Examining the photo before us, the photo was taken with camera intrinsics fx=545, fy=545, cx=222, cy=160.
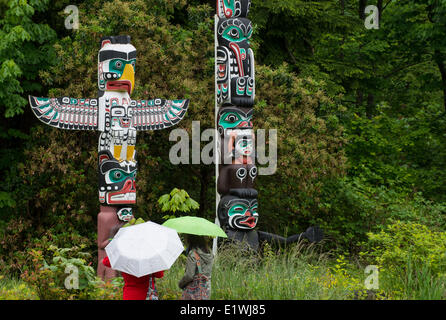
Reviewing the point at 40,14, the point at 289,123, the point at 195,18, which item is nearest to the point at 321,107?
the point at 289,123

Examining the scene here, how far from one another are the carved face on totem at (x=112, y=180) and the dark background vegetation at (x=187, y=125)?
2.40 m

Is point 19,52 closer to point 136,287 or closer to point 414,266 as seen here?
point 136,287

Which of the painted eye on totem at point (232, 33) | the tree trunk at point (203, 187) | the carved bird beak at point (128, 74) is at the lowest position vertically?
the tree trunk at point (203, 187)

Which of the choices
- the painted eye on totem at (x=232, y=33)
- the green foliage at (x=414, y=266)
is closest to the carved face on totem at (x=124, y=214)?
the painted eye on totem at (x=232, y=33)

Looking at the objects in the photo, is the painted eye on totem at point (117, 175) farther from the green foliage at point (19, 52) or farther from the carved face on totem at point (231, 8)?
the carved face on totem at point (231, 8)

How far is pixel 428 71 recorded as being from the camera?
18.4 metres

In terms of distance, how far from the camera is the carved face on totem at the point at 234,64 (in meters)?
10.0

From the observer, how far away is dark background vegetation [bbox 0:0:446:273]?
11.9 meters

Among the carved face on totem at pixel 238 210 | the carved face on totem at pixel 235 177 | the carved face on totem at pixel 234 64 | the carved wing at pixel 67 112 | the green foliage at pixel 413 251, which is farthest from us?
the carved face on totem at pixel 234 64

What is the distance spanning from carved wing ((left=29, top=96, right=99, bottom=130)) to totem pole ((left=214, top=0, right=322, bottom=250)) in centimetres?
232

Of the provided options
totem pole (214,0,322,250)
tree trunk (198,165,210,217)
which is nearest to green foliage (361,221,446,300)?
totem pole (214,0,322,250)

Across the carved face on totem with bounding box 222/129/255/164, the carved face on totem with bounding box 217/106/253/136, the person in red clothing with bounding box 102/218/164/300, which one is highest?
the carved face on totem with bounding box 217/106/253/136

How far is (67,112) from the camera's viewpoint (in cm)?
927

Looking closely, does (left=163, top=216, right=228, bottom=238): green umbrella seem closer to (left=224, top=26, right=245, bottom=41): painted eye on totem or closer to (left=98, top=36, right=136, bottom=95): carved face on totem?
(left=98, top=36, right=136, bottom=95): carved face on totem
